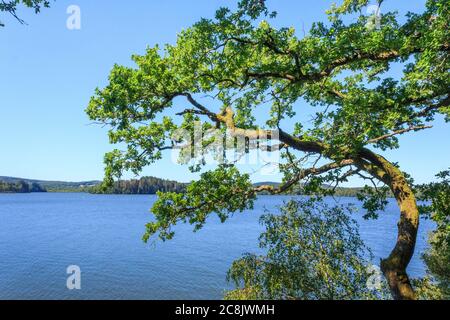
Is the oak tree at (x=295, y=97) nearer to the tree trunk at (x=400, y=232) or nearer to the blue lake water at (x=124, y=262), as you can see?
the tree trunk at (x=400, y=232)

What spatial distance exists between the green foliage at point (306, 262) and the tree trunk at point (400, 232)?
10.2 feet

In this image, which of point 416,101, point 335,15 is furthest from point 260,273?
point 335,15

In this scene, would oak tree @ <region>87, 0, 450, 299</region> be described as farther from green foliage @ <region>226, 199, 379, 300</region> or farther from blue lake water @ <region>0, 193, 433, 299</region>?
blue lake water @ <region>0, 193, 433, 299</region>

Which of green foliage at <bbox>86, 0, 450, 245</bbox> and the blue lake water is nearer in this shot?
green foliage at <bbox>86, 0, 450, 245</bbox>

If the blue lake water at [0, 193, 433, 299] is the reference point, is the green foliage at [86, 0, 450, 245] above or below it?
above

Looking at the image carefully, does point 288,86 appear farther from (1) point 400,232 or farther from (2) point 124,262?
(2) point 124,262

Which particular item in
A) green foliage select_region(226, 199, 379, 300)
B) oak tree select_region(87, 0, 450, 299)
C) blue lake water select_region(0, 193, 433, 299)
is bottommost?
blue lake water select_region(0, 193, 433, 299)

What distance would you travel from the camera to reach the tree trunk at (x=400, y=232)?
8695 millimetres

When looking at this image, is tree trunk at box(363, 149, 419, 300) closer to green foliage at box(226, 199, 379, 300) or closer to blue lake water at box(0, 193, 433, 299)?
green foliage at box(226, 199, 379, 300)

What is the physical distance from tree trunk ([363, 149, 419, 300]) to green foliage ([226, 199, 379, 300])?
3117 mm

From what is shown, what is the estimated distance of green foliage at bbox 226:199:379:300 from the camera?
1224 centimetres

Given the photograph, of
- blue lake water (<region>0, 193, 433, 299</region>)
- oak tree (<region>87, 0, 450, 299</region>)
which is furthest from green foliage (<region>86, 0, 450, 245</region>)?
blue lake water (<region>0, 193, 433, 299</region>)

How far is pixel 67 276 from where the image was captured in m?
37.2

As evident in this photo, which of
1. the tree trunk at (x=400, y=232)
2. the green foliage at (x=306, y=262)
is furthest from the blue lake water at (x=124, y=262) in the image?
the tree trunk at (x=400, y=232)
